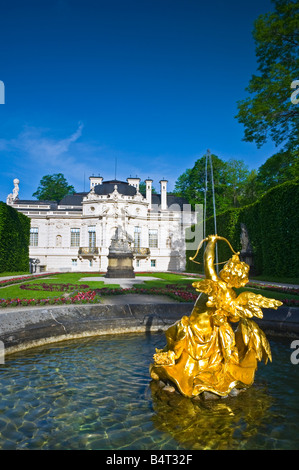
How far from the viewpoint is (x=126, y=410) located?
2.86 metres

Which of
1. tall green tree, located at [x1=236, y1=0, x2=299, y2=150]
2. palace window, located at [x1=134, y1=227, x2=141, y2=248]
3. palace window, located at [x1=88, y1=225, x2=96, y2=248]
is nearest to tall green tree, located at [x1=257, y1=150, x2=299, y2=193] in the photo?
tall green tree, located at [x1=236, y1=0, x2=299, y2=150]

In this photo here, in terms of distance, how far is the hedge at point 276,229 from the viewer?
15.8 m

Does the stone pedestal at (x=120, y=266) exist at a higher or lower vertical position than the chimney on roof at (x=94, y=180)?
lower

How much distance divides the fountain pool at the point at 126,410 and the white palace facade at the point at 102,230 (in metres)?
36.0

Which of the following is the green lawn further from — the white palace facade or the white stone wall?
the white stone wall

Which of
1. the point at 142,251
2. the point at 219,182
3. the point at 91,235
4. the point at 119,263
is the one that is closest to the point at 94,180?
the point at 91,235

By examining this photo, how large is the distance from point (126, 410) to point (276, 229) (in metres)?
16.2

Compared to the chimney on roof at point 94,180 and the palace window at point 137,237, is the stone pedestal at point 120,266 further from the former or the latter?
the chimney on roof at point 94,180

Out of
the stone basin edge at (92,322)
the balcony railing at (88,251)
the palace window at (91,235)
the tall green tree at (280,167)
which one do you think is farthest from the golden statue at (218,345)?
the palace window at (91,235)

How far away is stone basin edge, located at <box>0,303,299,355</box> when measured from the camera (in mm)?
4742

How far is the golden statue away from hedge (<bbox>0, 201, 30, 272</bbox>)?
2263 centimetres

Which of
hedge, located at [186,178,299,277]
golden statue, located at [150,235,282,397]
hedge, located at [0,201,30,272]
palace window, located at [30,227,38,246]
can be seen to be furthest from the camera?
palace window, located at [30,227,38,246]
